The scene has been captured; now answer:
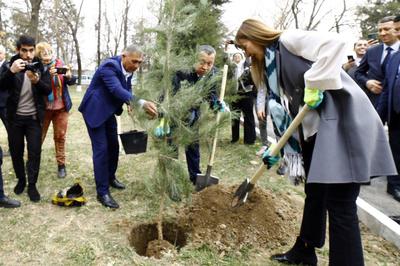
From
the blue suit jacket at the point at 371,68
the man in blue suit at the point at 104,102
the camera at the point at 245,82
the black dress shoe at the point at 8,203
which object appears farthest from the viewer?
the camera at the point at 245,82

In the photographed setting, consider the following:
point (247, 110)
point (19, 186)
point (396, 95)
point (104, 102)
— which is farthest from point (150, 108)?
point (247, 110)

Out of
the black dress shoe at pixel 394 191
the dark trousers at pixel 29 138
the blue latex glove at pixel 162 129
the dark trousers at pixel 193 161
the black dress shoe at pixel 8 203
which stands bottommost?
the black dress shoe at pixel 8 203

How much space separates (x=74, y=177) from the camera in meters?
4.61

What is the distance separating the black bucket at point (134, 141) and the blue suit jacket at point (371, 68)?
9.36ft

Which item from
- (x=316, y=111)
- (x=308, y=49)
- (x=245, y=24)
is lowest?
(x=316, y=111)

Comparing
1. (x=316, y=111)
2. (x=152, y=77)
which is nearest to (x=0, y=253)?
(x=152, y=77)

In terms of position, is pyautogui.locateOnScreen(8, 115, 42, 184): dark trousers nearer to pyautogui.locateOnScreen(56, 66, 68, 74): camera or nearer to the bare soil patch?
pyautogui.locateOnScreen(56, 66, 68, 74): camera

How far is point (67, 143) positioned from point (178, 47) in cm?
452

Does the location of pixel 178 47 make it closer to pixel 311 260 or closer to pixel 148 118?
pixel 148 118

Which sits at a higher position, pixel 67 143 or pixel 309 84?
pixel 309 84

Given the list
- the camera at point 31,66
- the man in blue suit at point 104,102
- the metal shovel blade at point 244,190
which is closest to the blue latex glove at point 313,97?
the metal shovel blade at point 244,190

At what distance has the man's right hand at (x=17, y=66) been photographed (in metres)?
3.29

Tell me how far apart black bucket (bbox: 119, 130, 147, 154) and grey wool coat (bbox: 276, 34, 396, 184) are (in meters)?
2.07

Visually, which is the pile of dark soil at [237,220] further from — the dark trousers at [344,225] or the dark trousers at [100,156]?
the dark trousers at [344,225]
